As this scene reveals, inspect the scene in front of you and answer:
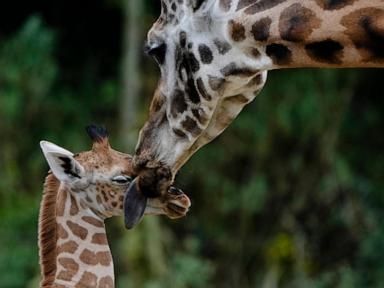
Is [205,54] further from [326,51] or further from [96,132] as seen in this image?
[96,132]

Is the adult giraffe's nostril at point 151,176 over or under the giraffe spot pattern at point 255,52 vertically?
under

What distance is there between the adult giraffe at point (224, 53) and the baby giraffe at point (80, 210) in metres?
0.68

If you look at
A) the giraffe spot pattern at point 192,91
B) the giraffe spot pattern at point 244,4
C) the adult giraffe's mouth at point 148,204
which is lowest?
the adult giraffe's mouth at point 148,204

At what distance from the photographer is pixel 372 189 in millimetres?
11195

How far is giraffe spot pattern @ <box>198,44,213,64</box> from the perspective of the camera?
3.94 metres

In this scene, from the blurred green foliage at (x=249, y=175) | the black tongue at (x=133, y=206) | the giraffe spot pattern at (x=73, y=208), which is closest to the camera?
the black tongue at (x=133, y=206)

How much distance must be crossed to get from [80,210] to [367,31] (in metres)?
1.96

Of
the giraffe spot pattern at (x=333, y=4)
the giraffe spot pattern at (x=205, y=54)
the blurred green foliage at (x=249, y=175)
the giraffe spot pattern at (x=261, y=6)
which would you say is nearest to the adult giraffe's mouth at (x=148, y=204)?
the giraffe spot pattern at (x=205, y=54)

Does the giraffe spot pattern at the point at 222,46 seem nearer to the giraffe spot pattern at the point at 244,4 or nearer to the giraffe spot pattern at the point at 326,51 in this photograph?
the giraffe spot pattern at the point at 244,4

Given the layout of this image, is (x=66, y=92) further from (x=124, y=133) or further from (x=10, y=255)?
(x=10, y=255)

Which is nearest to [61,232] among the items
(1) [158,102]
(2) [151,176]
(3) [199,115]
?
(2) [151,176]

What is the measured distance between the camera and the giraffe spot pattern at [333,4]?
362cm

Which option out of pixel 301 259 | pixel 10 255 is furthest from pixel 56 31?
pixel 301 259

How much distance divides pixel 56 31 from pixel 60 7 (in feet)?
1.67
